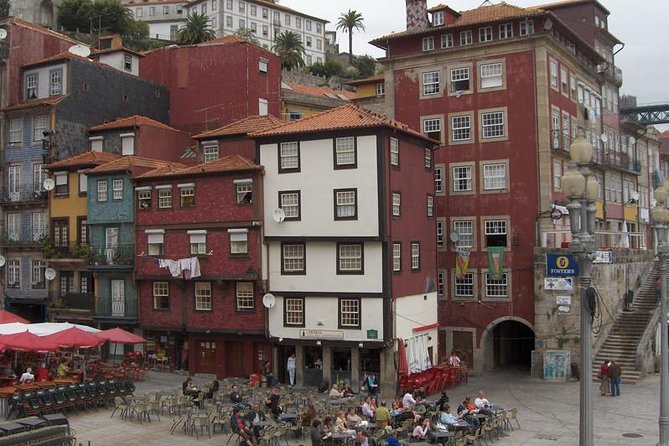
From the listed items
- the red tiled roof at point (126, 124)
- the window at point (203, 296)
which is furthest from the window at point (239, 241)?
the red tiled roof at point (126, 124)

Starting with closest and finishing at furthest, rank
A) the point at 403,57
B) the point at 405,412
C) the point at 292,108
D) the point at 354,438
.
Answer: the point at 354,438 → the point at 405,412 → the point at 403,57 → the point at 292,108

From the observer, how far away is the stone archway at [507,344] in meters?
43.0

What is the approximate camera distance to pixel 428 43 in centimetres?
4581

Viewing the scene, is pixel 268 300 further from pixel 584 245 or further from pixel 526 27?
pixel 584 245

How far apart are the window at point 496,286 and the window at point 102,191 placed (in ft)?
75.3

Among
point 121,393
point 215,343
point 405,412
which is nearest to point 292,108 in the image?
point 215,343

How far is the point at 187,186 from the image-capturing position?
39.2 m

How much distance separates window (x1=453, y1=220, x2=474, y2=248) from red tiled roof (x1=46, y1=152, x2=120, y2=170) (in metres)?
21.6

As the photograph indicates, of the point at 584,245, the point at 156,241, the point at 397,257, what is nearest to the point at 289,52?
the point at 156,241

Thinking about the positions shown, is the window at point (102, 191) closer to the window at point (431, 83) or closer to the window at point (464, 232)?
the window at point (431, 83)

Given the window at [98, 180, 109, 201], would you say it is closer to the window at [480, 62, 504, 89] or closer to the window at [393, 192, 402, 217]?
the window at [393, 192, 402, 217]

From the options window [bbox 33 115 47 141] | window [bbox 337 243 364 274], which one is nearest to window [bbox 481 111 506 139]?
window [bbox 337 243 364 274]

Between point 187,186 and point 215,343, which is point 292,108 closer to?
point 187,186

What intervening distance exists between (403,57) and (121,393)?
27.0 m
